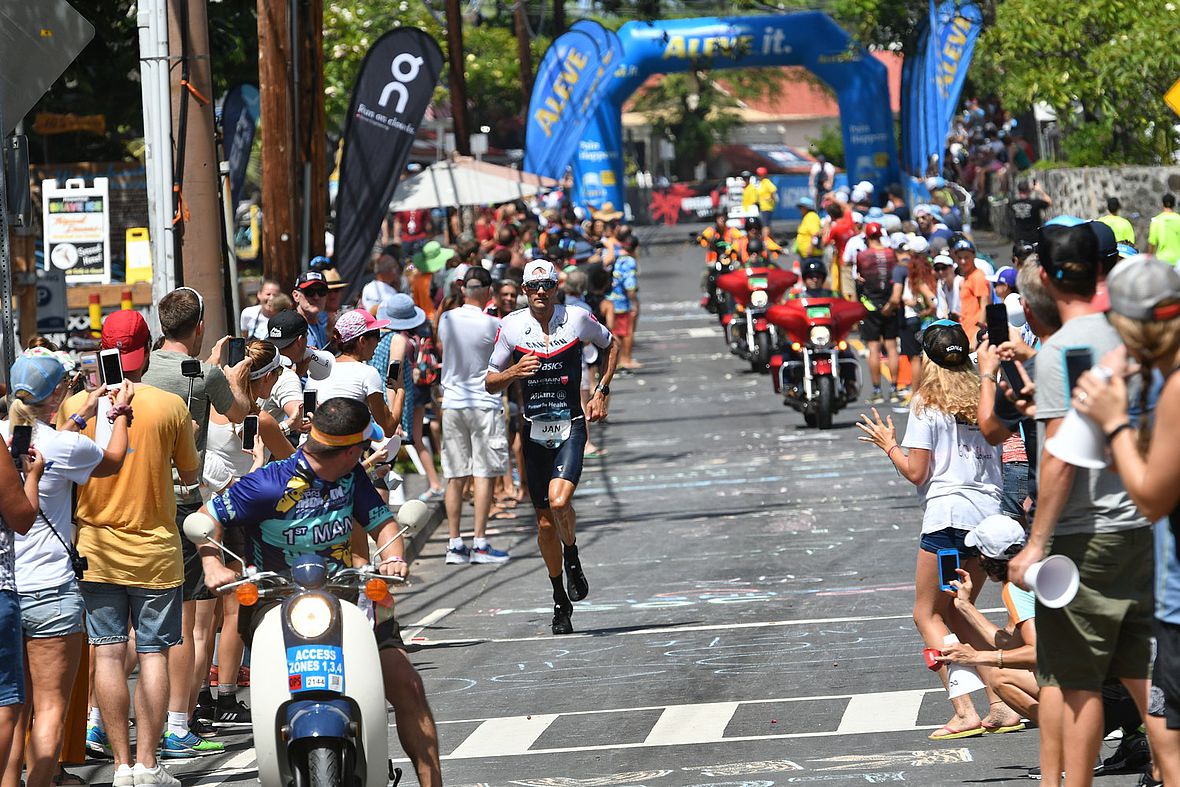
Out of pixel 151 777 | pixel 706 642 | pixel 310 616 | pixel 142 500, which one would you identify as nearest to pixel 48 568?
pixel 142 500

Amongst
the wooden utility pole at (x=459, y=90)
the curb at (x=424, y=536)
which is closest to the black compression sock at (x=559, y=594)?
the curb at (x=424, y=536)

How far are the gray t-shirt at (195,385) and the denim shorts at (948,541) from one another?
3.49 m

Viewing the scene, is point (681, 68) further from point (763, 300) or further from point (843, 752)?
point (843, 752)

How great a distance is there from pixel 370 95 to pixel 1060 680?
42.4ft

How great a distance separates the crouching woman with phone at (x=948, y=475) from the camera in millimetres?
8445

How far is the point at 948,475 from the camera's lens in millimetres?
8539

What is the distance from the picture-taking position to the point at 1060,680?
20.8 feet

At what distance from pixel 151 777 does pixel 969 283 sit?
11.7 m

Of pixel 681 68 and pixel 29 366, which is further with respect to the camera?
pixel 681 68

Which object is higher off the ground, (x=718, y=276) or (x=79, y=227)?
(x=79, y=227)

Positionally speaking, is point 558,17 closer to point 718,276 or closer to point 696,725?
point 718,276

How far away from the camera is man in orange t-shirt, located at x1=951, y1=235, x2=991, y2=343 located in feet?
59.4

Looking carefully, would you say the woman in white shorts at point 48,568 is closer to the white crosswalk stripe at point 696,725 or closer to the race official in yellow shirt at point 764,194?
the white crosswalk stripe at point 696,725

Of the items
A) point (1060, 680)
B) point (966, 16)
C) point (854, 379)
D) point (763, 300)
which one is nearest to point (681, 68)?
point (966, 16)
